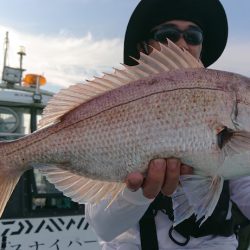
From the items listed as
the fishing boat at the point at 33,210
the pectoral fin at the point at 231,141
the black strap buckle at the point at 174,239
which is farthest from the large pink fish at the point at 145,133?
the fishing boat at the point at 33,210

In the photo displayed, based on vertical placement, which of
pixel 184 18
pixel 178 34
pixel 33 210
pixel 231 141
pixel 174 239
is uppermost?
pixel 184 18

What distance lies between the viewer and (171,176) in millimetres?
2270

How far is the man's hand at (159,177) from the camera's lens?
7.16 ft

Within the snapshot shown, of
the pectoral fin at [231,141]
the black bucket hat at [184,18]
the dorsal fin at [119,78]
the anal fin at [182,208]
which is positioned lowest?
the anal fin at [182,208]

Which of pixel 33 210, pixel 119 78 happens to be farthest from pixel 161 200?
pixel 33 210

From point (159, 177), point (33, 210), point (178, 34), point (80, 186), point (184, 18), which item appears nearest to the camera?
point (159, 177)

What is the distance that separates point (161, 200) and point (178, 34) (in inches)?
41.3

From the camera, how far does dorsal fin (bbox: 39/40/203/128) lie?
2268 millimetres

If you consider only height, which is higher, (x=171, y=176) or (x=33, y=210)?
(x=171, y=176)

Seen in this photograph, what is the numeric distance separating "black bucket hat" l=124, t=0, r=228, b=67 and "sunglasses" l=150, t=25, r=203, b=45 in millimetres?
141

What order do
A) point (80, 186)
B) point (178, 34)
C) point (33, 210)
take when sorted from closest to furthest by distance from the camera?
point (80, 186) < point (178, 34) < point (33, 210)

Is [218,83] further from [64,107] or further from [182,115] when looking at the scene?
[64,107]

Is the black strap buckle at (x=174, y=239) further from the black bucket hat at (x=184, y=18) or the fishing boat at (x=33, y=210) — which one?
the fishing boat at (x=33, y=210)

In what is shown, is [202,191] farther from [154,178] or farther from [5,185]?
[5,185]
